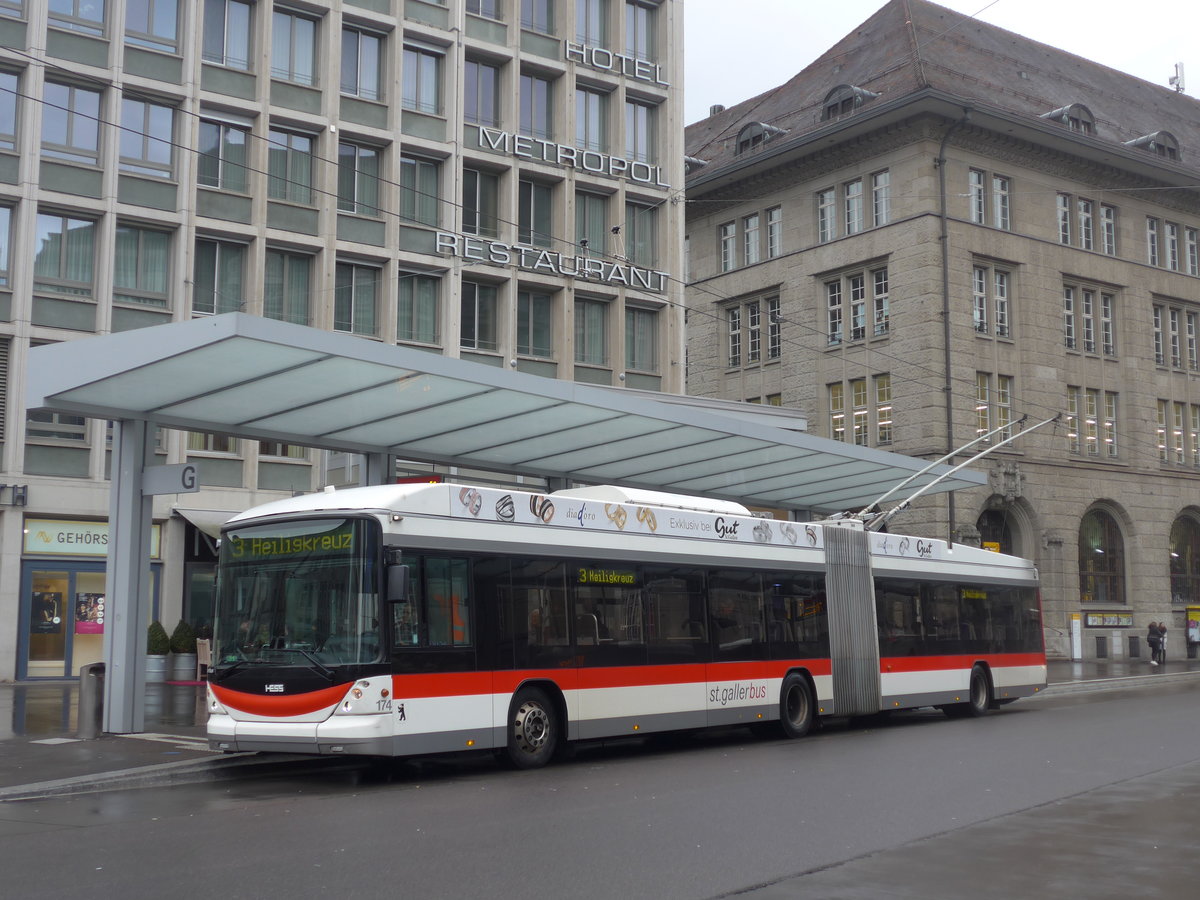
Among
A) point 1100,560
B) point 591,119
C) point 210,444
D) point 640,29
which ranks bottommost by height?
point 1100,560

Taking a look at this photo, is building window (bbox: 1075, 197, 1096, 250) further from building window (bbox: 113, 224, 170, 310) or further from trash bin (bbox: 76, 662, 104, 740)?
trash bin (bbox: 76, 662, 104, 740)

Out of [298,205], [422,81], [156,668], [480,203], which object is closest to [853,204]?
[480,203]

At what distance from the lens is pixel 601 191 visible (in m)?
39.1

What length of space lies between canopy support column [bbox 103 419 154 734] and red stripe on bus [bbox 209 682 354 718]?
4.02 meters

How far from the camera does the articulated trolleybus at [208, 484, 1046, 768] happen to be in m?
13.1

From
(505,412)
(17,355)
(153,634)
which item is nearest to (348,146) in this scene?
A: (17,355)

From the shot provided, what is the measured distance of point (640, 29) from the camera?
40.9m

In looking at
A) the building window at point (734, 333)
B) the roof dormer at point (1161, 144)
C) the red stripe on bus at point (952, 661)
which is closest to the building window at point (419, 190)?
the red stripe on bus at point (952, 661)

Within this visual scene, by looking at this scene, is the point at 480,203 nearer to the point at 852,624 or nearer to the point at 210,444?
the point at 210,444

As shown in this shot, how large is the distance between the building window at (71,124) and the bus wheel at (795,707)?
67.0 feet

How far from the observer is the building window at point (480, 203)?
36500 mm

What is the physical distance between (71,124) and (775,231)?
27839 mm

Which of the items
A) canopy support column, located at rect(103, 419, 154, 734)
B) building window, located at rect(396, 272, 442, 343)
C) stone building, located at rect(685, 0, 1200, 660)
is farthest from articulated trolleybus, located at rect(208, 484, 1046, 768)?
stone building, located at rect(685, 0, 1200, 660)

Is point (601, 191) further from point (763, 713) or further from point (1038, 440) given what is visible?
point (763, 713)
